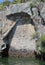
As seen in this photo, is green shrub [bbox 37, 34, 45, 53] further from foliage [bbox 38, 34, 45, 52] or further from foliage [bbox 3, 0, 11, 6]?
foliage [bbox 3, 0, 11, 6]

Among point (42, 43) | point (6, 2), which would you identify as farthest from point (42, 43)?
point (6, 2)

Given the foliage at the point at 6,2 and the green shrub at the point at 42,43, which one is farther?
the foliage at the point at 6,2

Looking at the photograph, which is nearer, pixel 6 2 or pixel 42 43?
pixel 42 43

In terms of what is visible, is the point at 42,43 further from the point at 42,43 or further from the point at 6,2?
the point at 6,2

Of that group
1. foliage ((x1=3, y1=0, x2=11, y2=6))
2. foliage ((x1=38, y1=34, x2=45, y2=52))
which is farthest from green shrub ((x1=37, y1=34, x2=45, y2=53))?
foliage ((x1=3, y1=0, x2=11, y2=6))

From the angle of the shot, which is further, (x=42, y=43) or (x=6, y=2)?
(x=6, y=2)

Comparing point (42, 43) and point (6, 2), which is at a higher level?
point (6, 2)

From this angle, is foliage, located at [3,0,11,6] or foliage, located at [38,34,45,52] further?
foliage, located at [3,0,11,6]

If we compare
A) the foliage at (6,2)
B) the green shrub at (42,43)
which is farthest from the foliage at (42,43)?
the foliage at (6,2)

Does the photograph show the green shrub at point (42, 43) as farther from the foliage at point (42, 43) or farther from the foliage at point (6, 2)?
the foliage at point (6, 2)

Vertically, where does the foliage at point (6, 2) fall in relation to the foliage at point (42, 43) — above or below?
above

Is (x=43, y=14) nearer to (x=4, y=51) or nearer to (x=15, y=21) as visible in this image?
(x=15, y=21)

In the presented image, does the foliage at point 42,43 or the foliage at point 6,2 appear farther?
the foliage at point 6,2

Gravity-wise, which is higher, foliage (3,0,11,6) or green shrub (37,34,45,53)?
foliage (3,0,11,6)
